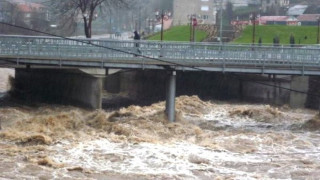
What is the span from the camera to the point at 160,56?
1198 inches

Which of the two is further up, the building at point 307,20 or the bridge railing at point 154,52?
the building at point 307,20

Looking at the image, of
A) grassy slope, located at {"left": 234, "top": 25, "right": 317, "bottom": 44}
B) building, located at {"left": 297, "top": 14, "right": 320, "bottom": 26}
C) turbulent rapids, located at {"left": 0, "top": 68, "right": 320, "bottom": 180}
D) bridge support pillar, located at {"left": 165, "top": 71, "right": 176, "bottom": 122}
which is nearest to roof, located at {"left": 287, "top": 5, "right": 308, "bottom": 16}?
building, located at {"left": 297, "top": 14, "right": 320, "bottom": 26}

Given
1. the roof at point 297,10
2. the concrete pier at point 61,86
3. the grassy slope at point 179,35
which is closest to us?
the concrete pier at point 61,86

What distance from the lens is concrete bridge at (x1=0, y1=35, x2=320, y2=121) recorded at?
30016mm

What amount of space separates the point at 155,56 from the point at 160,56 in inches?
10.4

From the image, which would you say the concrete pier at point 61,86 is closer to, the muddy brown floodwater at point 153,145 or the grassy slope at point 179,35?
the muddy brown floodwater at point 153,145

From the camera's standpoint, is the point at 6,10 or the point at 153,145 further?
the point at 6,10

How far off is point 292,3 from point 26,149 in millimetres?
94883

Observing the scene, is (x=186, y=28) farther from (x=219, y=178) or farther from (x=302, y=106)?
(x=219, y=178)

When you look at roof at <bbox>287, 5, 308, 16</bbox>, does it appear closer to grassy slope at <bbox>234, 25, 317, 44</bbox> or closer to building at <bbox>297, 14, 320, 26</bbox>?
building at <bbox>297, 14, 320, 26</bbox>

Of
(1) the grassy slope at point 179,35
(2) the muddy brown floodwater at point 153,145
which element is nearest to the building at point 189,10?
(1) the grassy slope at point 179,35

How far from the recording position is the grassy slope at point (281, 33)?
62.3 m

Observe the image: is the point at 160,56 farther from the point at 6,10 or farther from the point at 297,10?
the point at 297,10

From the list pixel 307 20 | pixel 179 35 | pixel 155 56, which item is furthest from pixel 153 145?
pixel 307 20
